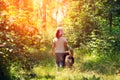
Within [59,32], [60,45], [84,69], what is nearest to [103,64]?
[84,69]

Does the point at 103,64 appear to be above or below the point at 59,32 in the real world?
below

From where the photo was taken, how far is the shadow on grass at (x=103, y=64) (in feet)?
47.7

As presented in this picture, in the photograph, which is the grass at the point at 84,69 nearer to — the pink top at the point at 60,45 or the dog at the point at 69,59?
the dog at the point at 69,59

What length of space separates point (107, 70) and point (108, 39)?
4.28 meters

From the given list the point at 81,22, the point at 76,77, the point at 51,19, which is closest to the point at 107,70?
the point at 76,77

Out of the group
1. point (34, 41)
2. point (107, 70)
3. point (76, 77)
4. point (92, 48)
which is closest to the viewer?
point (76, 77)

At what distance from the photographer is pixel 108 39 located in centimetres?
1856

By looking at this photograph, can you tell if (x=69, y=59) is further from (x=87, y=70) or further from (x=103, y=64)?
(x=103, y=64)

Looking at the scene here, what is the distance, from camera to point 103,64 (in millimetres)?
15922

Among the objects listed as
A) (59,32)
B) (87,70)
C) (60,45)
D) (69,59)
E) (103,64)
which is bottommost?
(103,64)

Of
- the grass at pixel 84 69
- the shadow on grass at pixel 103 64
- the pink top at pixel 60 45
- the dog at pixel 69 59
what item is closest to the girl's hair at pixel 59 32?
the pink top at pixel 60 45

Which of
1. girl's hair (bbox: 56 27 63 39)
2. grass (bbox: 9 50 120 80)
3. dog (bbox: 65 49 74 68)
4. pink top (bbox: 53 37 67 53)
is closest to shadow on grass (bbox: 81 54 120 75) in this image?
grass (bbox: 9 50 120 80)

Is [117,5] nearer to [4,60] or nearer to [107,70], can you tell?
[107,70]

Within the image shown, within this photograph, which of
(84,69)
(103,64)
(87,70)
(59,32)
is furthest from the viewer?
(103,64)
